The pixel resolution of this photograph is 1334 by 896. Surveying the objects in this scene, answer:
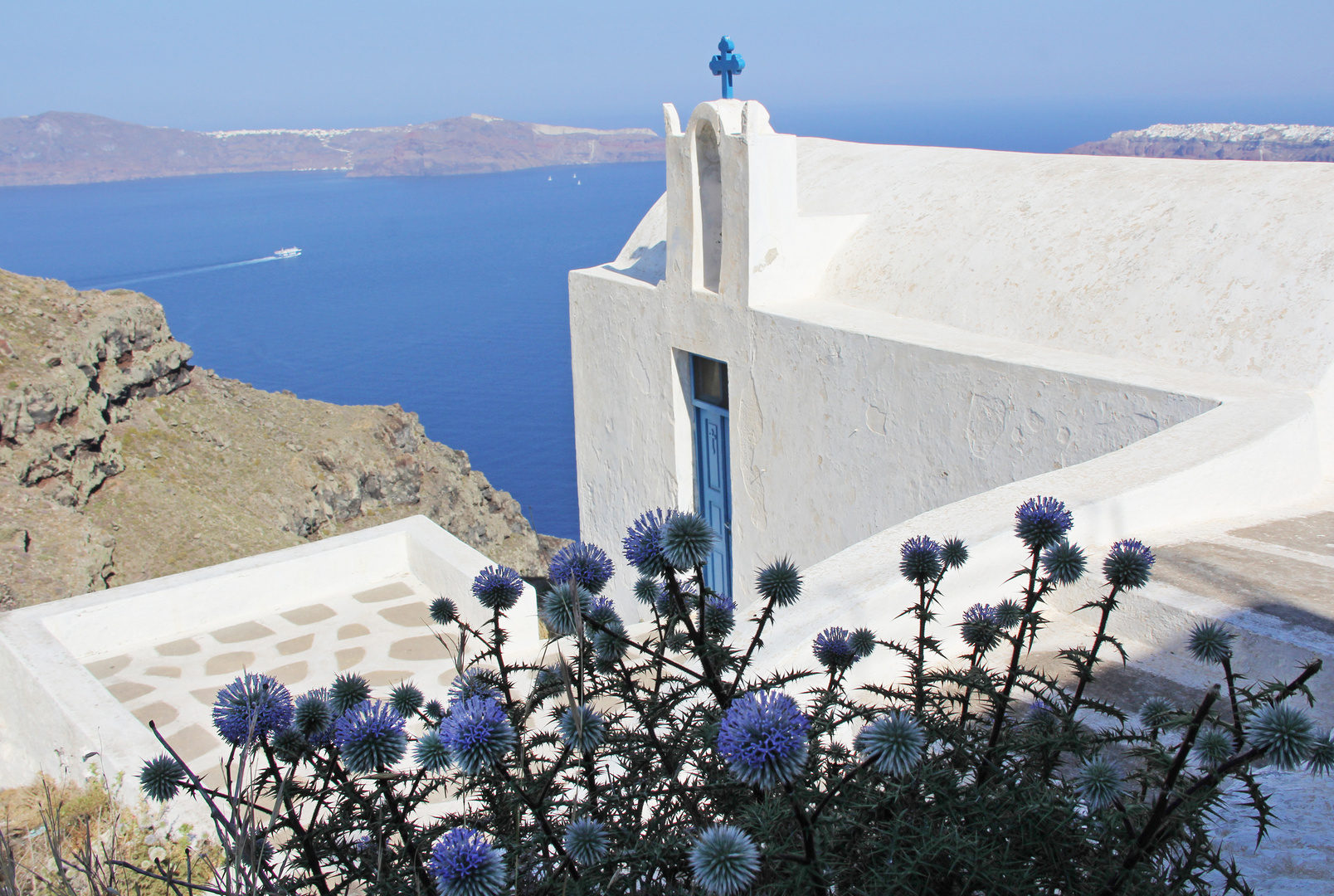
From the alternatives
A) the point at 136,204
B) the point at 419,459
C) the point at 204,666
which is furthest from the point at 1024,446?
the point at 136,204

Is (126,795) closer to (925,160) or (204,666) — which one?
(204,666)

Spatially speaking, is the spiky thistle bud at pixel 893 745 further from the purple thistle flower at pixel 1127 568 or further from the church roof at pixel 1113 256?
the church roof at pixel 1113 256

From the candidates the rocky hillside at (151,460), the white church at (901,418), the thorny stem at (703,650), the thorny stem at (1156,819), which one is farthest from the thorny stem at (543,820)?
the rocky hillside at (151,460)

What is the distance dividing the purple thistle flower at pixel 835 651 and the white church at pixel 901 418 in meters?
1.14

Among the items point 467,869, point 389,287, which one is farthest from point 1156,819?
point 389,287

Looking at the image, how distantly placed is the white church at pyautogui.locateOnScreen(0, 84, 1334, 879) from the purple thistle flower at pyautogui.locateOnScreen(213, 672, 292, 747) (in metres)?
1.55

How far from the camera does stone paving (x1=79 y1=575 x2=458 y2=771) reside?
187 inches

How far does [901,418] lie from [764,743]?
493 centimetres

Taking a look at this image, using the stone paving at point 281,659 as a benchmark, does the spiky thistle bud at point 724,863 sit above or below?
above

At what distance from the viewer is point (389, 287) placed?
8000 cm

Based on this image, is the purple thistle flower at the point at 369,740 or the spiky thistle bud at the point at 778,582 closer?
the purple thistle flower at the point at 369,740

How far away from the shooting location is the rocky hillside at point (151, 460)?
639 inches

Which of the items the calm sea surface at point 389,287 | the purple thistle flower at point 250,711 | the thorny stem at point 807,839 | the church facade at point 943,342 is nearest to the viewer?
the thorny stem at point 807,839

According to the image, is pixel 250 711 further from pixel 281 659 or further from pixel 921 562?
pixel 281 659
